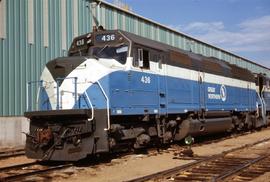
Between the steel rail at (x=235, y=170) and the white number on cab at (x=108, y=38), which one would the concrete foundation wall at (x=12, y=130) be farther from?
the steel rail at (x=235, y=170)

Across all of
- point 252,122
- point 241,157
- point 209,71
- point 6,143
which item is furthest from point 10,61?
point 252,122

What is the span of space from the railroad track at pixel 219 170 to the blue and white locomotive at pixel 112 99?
7.55 ft

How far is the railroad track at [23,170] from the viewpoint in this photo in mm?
10597

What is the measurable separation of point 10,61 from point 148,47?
707 cm

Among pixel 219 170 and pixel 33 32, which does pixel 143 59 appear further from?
pixel 33 32

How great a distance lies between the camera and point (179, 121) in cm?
1731

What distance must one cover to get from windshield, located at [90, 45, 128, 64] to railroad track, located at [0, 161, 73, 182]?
3.37m

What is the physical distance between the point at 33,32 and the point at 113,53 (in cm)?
775

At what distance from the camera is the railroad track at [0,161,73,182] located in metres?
10.6

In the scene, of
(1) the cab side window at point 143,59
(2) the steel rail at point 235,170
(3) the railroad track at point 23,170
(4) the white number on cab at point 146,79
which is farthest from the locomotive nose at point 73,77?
(2) the steel rail at point 235,170

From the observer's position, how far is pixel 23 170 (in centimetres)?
1215

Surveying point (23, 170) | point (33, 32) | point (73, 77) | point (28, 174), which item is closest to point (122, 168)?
point (28, 174)

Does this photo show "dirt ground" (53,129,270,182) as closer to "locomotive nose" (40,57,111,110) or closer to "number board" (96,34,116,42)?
"locomotive nose" (40,57,111,110)

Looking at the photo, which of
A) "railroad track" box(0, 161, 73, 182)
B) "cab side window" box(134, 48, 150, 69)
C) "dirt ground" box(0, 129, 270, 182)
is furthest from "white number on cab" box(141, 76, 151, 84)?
"railroad track" box(0, 161, 73, 182)
